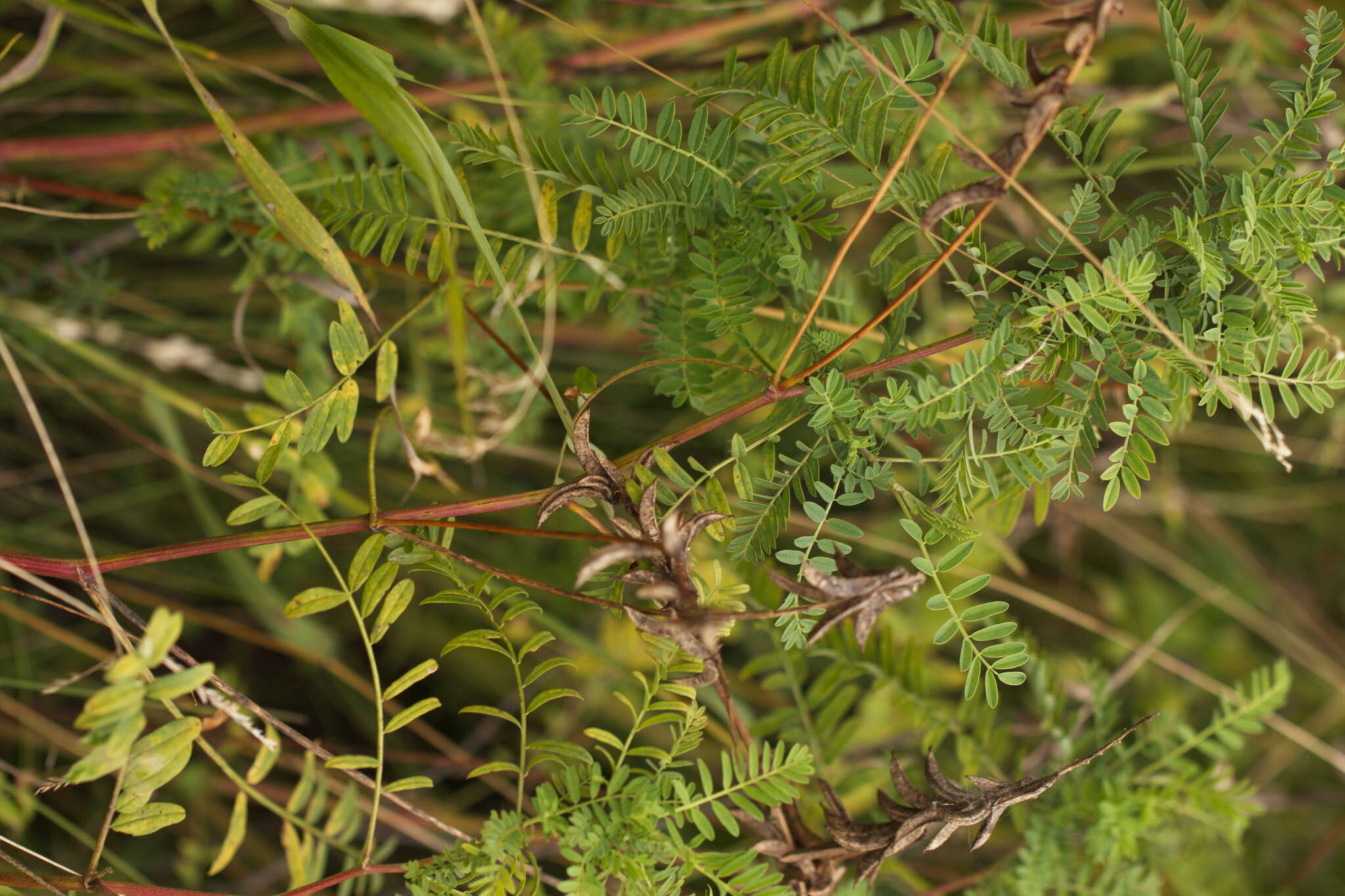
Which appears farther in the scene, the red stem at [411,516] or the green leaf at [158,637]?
the red stem at [411,516]

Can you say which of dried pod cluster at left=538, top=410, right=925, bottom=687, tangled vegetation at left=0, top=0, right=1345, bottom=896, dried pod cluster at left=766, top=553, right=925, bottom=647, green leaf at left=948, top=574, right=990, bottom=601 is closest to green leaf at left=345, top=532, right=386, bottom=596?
tangled vegetation at left=0, top=0, right=1345, bottom=896

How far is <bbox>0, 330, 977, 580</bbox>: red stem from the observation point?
1.74 ft

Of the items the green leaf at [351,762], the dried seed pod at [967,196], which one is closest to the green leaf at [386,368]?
the green leaf at [351,762]

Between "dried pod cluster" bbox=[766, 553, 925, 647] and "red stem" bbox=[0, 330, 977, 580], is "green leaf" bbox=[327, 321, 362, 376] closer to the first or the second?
"red stem" bbox=[0, 330, 977, 580]

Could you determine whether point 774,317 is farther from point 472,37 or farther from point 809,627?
point 472,37

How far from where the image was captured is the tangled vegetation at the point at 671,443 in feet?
1.69

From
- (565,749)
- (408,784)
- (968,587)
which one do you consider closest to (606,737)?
(565,749)

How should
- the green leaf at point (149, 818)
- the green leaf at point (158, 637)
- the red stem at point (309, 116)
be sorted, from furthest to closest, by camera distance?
the red stem at point (309, 116) → the green leaf at point (149, 818) → the green leaf at point (158, 637)

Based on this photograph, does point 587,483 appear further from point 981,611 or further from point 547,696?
point 981,611

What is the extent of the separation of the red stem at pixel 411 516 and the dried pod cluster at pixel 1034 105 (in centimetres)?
10

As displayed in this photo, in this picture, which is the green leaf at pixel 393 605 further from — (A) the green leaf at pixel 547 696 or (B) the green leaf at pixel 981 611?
(B) the green leaf at pixel 981 611

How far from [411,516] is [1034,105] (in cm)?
42

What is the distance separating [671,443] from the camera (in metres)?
0.54

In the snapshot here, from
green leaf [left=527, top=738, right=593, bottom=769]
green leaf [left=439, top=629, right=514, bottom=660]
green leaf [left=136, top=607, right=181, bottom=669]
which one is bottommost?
green leaf [left=527, top=738, right=593, bottom=769]
